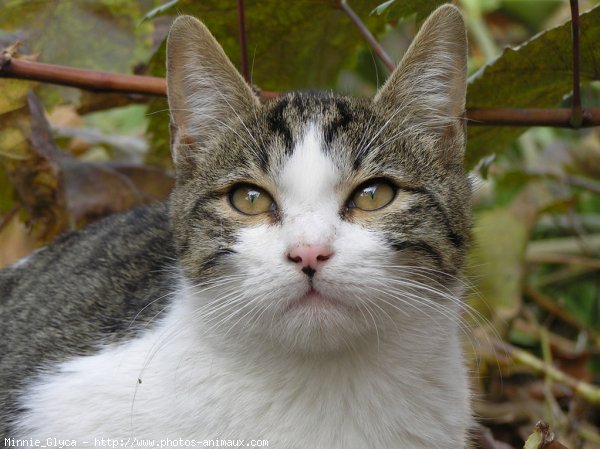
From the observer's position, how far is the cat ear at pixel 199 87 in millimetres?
2281

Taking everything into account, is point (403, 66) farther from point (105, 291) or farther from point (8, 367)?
point (8, 367)

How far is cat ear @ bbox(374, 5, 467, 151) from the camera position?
7.39 ft

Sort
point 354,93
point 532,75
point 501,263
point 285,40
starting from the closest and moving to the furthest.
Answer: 1. point 532,75
2. point 354,93
3. point 285,40
4. point 501,263

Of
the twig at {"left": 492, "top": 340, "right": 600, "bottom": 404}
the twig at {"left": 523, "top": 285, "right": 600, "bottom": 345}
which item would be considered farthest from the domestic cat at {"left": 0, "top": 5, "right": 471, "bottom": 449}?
the twig at {"left": 523, "top": 285, "right": 600, "bottom": 345}

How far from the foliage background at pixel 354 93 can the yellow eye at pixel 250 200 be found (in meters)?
0.48

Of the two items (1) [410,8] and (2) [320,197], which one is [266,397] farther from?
(1) [410,8]

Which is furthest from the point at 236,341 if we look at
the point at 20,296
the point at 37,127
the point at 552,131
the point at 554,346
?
the point at 552,131

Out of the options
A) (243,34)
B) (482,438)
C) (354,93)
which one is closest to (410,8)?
(354,93)

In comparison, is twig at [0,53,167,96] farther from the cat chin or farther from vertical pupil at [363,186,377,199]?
the cat chin

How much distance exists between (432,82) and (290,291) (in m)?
0.75

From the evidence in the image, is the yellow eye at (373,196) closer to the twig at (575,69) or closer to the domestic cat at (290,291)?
the domestic cat at (290,291)

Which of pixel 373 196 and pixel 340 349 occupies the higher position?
pixel 373 196

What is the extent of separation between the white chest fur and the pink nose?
1.20 feet

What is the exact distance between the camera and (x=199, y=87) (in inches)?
92.7
